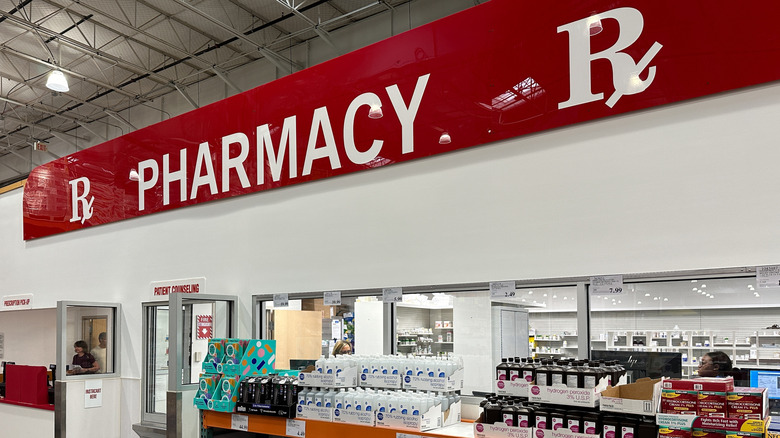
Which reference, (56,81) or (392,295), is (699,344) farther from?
(56,81)

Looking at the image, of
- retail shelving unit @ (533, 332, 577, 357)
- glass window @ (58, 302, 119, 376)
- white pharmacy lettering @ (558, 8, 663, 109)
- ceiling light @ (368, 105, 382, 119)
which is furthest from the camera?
glass window @ (58, 302, 119, 376)

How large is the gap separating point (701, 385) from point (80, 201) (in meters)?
7.35

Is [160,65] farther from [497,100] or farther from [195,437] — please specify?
[497,100]

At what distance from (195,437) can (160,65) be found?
30.9ft

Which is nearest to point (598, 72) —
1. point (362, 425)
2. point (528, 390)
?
point (528, 390)

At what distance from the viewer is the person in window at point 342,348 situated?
5254mm

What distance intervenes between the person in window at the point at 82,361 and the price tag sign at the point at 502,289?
5.14 m

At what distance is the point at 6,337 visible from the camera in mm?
10492

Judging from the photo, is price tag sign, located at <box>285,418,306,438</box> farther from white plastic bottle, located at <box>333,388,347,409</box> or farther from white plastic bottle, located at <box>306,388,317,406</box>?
white plastic bottle, located at <box>333,388,347,409</box>

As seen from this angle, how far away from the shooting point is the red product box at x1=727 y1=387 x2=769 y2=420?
9.46ft

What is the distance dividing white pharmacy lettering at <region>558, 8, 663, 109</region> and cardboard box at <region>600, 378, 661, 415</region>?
1.59 m

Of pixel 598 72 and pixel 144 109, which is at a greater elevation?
pixel 144 109

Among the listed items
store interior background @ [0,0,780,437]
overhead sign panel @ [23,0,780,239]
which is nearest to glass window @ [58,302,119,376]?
store interior background @ [0,0,780,437]

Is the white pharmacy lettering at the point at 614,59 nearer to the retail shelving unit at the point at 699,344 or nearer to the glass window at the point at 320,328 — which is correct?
the retail shelving unit at the point at 699,344
